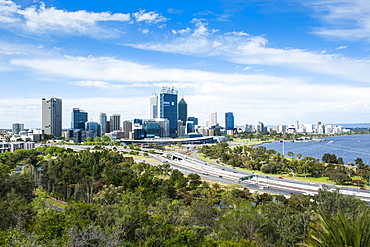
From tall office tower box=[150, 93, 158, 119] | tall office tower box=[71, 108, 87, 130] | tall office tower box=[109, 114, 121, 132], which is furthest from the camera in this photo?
tall office tower box=[150, 93, 158, 119]

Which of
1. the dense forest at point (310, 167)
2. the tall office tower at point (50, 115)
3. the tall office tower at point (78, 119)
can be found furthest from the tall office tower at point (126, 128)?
the dense forest at point (310, 167)

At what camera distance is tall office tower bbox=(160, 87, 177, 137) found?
119875mm

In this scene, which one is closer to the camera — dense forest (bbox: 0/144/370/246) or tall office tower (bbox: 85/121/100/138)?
dense forest (bbox: 0/144/370/246)

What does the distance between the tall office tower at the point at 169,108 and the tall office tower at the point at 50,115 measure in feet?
137

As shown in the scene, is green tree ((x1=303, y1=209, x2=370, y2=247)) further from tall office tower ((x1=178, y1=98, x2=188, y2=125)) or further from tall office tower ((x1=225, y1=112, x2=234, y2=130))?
tall office tower ((x1=225, y1=112, x2=234, y2=130))

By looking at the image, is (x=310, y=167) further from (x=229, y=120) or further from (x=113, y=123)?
(x=229, y=120)

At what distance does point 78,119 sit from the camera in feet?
372

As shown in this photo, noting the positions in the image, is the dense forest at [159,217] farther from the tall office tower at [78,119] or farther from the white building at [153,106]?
the white building at [153,106]

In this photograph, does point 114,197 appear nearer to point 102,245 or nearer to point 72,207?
point 72,207

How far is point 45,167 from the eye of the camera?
34.7 metres

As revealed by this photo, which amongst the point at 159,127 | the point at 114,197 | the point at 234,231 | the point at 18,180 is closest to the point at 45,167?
the point at 18,180

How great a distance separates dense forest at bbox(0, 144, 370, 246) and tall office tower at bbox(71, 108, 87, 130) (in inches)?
3365

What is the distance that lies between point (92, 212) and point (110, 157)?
2810 cm

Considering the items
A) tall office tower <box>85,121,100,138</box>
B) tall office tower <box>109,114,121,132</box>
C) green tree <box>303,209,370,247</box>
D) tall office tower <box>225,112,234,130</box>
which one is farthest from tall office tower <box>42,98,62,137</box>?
green tree <box>303,209,370,247</box>
